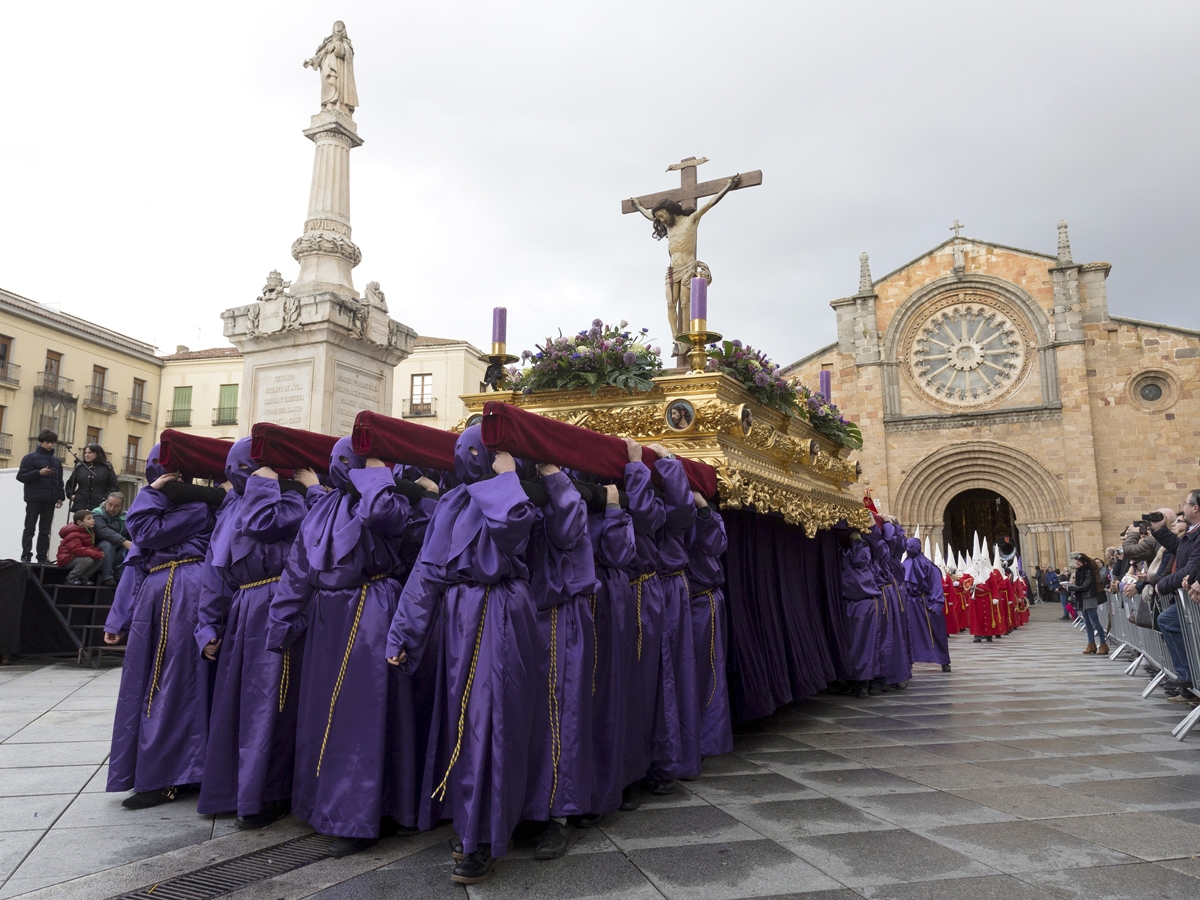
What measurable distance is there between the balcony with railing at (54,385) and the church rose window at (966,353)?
32.0 m

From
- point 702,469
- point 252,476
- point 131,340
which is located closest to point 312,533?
point 252,476

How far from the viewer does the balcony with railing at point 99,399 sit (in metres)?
31.8

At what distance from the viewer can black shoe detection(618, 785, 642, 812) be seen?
4.03 m

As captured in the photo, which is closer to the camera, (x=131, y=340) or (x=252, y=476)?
(x=252, y=476)

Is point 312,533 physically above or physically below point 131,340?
below

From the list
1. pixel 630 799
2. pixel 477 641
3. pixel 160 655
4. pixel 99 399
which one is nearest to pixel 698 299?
pixel 477 641

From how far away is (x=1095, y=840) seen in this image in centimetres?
351

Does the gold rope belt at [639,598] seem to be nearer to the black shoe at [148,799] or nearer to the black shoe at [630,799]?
the black shoe at [630,799]

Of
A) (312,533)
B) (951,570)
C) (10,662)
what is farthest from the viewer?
(951,570)

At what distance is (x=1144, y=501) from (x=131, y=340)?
38987 mm

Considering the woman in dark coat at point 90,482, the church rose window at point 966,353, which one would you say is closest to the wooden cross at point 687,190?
the woman in dark coat at point 90,482

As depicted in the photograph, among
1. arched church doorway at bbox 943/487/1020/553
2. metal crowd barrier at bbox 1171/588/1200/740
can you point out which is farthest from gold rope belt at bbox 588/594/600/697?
arched church doorway at bbox 943/487/1020/553

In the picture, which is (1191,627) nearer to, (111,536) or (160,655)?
(160,655)

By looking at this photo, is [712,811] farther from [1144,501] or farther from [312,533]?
[1144,501]
